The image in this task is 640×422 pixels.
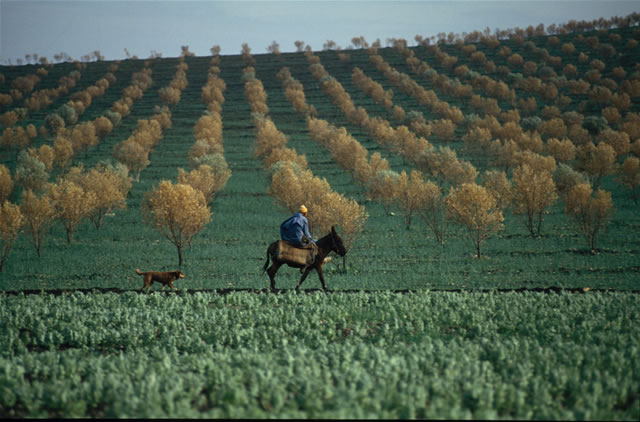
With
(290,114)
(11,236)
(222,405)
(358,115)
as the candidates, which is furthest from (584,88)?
(222,405)

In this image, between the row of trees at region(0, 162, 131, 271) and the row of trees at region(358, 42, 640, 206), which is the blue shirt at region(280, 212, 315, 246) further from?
the row of trees at region(358, 42, 640, 206)

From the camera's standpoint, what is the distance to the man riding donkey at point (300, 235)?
81.5 ft

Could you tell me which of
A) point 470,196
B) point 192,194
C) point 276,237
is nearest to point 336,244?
point 192,194

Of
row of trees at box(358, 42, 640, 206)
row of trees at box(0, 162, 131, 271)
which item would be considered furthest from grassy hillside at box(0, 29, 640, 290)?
row of trees at box(358, 42, 640, 206)

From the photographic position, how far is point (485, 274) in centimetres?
3800

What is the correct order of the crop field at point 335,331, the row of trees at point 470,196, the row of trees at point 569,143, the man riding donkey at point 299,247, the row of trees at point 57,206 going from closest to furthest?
the crop field at point 335,331 → the man riding donkey at point 299,247 → the row of trees at point 57,206 → the row of trees at point 470,196 → the row of trees at point 569,143

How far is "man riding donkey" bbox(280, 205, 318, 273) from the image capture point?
81.5 feet

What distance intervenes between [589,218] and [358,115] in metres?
80.7

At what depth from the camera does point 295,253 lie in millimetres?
24844

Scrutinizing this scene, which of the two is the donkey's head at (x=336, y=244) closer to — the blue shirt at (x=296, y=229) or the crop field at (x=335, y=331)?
the blue shirt at (x=296, y=229)

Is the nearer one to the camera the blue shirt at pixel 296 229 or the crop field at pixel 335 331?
the crop field at pixel 335 331

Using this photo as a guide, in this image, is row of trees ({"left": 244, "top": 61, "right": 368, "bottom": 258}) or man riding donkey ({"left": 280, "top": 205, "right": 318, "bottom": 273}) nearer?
man riding donkey ({"left": 280, "top": 205, "right": 318, "bottom": 273})

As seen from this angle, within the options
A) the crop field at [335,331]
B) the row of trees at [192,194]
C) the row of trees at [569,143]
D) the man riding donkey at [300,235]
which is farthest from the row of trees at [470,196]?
the man riding donkey at [300,235]

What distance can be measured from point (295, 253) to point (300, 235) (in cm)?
89
